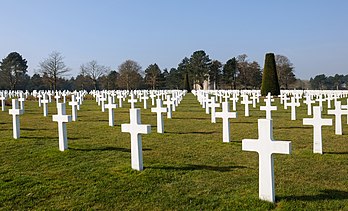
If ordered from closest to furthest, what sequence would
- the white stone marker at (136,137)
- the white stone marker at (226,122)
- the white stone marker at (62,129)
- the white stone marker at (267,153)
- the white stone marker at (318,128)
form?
the white stone marker at (267,153) < the white stone marker at (136,137) < the white stone marker at (318,128) < the white stone marker at (62,129) < the white stone marker at (226,122)

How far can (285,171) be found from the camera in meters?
5.44

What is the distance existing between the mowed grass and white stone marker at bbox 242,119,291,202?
0.45ft

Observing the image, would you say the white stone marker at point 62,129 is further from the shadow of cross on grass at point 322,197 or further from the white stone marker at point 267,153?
the shadow of cross on grass at point 322,197

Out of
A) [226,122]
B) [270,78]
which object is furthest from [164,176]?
[270,78]

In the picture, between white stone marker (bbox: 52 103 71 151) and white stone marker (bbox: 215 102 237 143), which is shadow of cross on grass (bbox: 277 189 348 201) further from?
white stone marker (bbox: 52 103 71 151)

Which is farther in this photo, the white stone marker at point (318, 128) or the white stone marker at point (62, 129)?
the white stone marker at point (62, 129)

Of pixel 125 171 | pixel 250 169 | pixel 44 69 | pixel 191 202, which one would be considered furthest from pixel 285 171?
pixel 44 69

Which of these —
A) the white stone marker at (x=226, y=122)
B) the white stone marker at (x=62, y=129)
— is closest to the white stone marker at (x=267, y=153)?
the white stone marker at (x=226, y=122)

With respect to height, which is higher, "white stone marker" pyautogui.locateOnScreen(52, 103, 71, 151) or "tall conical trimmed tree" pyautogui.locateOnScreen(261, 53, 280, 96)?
"tall conical trimmed tree" pyautogui.locateOnScreen(261, 53, 280, 96)

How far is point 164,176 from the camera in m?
5.23

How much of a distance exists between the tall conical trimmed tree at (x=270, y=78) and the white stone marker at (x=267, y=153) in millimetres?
33845

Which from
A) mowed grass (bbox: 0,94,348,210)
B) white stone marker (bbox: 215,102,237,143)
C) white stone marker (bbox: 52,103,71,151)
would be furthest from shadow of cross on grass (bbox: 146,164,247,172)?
white stone marker (bbox: 215,102,237,143)

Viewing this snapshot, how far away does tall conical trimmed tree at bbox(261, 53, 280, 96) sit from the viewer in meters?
37.1

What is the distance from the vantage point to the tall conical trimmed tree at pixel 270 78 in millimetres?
37094
